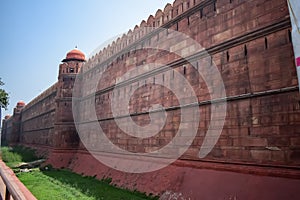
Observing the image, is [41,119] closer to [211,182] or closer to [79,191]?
[79,191]

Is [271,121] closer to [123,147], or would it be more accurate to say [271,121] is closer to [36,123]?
[123,147]

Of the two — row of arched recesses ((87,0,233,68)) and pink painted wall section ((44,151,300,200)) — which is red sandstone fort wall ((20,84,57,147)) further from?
pink painted wall section ((44,151,300,200))

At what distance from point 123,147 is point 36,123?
13841mm

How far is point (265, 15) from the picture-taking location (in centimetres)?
423

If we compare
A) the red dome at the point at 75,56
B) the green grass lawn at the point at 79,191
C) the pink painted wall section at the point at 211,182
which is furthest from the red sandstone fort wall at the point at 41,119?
the pink painted wall section at the point at 211,182

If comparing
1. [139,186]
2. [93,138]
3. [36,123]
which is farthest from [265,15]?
[36,123]

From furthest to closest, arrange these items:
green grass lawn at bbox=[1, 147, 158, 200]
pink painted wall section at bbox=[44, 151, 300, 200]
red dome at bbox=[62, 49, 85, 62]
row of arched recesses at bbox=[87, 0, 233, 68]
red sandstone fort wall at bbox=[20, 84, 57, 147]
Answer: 1. red sandstone fort wall at bbox=[20, 84, 57, 147]
2. red dome at bbox=[62, 49, 85, 62]
3. green grass lawn at bbox=[1, 147, 158, 200]
4. row of arched recesses at bbox=[87, 0, 233, 68]
5. pink painted wall section at bbox=[44, 151, 300, 200]

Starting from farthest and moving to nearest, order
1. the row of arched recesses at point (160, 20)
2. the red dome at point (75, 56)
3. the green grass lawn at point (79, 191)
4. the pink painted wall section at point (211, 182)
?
the red dome at point (75, 56), the green grass lawn at point (79, 191), the row of arched recesses at point (160, 20), the pink painted wall section at point (211, 182)

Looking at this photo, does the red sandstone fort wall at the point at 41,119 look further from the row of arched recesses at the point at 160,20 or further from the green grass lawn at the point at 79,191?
the green grass lawn at the point at 79,191

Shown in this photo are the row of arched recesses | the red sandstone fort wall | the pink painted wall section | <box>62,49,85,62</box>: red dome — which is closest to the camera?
the pink painted wall section

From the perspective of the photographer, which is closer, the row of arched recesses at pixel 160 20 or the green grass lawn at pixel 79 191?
the row of arched recesses at pixel 160 20

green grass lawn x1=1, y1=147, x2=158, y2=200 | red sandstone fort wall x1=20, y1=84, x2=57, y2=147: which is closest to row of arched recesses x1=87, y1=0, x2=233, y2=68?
green grass lawn x1=1, y1=147, x2=158, y2=200

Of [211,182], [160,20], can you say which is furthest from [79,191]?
[160,20]

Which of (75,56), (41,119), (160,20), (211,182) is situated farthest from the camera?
(41,119)
